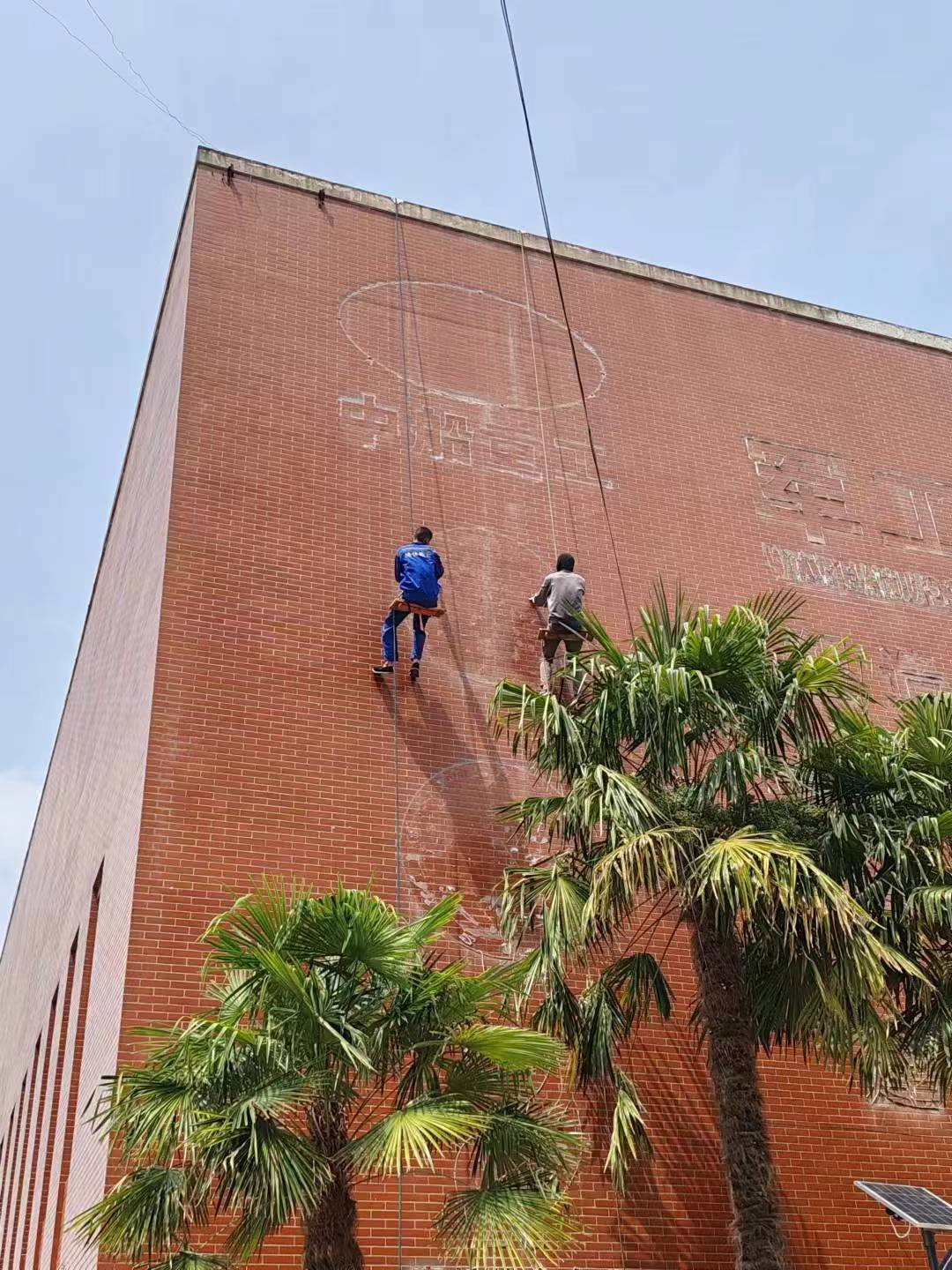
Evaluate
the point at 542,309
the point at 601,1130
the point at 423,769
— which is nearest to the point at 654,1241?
the point at 601,1130

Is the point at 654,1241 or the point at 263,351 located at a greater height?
the point at 263,351

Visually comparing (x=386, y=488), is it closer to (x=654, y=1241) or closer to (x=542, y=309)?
(x=542, y=309)

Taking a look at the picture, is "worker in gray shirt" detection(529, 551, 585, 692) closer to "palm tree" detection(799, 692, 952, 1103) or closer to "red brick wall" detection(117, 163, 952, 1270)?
"red brick wall" detection(117, 163, 952, 1270)

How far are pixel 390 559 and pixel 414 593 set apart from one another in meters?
1.23

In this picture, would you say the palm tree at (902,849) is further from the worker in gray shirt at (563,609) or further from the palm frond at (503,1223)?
the worker in gray shirt at (563,609)

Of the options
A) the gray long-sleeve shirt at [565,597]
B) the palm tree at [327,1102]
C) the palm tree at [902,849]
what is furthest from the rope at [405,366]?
the palm tree at [327,1102]

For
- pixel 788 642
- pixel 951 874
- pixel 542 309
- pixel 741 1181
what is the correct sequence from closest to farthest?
1. pixel 741 1181
2. pixel 951 874
3. pixel 788 642
4. pixel 542 309

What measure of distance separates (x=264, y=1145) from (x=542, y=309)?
12.8 meters

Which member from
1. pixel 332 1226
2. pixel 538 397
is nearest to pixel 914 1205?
pixel 332 1226

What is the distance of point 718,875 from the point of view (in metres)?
9.84

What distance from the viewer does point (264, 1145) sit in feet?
27.1

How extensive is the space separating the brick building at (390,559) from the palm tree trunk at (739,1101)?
9.63 ft

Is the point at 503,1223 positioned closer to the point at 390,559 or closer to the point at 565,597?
the point at 565,597

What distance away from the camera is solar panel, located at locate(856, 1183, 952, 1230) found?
11227 mm
